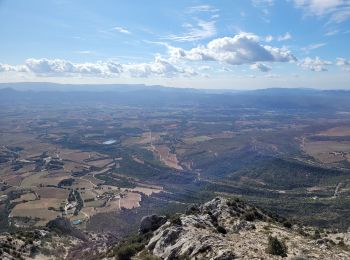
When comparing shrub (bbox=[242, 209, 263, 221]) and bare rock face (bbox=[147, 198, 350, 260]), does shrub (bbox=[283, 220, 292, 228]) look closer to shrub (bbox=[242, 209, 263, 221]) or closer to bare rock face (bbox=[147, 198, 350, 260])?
bare rock face (bbox=[147, 198, 350, 260])

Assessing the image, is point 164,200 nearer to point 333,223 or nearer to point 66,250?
point 333,223

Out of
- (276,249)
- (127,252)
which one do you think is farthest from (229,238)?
(127,252)

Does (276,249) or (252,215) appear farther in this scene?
(252,215)

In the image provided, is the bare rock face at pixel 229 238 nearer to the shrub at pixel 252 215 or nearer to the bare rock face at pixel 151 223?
the shrub at pixel 252 215

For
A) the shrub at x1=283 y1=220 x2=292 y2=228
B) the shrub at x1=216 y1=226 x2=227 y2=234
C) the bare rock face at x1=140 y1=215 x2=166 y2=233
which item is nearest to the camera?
the shrub at x1=216 y1=226 x2=227 y2=234

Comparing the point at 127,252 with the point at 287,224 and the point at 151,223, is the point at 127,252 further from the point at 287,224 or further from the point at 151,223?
the point at 287,224

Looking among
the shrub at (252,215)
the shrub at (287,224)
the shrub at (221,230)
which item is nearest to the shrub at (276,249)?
the shrub at (221,230)

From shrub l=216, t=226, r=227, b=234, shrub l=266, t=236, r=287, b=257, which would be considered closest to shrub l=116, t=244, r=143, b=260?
shrub l=216, t=226, r=227, b=234

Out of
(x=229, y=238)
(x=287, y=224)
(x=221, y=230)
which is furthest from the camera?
(x=287, y=224)

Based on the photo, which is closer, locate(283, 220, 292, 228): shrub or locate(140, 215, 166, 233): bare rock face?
locate(283, 220, 292, 228): shrub
